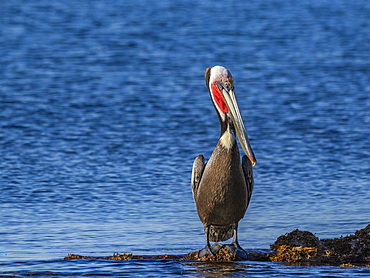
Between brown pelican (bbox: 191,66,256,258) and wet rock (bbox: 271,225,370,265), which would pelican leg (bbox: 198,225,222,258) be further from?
wet rock (bbox: 271,225,370,265)

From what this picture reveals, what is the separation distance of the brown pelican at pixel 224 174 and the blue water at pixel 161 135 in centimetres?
57

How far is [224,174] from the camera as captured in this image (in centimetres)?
998

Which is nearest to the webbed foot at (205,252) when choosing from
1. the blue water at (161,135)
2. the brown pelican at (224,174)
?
the brown pelican at (224,174)

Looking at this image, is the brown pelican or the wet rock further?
the brown pelican

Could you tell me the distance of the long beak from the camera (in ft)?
32.7

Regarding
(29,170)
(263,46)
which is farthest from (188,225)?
(263,46)

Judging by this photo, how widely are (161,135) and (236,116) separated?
905cm

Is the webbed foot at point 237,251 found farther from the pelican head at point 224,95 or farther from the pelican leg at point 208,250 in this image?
the pelican head at point 224,95

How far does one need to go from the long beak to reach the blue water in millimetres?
1284

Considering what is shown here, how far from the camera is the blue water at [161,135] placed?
36.9 feet

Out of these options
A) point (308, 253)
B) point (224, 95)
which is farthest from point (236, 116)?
point (308, 253)

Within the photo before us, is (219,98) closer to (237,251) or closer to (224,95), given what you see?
(224,95)

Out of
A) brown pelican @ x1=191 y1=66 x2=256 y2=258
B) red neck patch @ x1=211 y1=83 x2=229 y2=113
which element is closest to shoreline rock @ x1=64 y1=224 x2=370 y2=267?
brown pelican @ x1=191 y1=66 x2=256 y2=258

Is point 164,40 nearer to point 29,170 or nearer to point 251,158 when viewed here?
point 29,170
